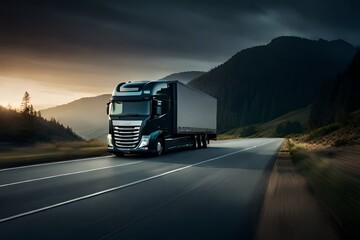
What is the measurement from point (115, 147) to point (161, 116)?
9.90 ft

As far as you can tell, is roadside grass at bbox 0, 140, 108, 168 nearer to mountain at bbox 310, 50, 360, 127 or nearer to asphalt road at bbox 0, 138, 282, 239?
asphalt road at bbox 0, 138, 282, 239

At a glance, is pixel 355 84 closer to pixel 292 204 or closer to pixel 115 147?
pixel 115 147

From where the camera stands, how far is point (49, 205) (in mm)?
8367

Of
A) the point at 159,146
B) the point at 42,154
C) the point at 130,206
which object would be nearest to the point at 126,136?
the point at 159,146

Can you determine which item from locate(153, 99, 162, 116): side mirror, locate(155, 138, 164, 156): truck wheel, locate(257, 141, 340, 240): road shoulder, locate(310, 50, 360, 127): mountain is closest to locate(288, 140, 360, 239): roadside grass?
locate(257, 141, 340, 240): road shoulder

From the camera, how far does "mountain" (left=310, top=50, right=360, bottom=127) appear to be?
460 feet

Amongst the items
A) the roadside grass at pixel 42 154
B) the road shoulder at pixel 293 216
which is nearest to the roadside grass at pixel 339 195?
the road shoulder at pixel 293 216

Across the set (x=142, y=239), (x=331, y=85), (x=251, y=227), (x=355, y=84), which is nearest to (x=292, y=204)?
(x=251, y=227)

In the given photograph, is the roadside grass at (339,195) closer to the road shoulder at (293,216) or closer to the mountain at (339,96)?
the road shoulder at (293,216)

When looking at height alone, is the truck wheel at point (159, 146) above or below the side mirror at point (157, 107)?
below

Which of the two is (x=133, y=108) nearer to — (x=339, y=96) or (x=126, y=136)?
(x=126, y=136)

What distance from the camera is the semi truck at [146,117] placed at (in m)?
23.3

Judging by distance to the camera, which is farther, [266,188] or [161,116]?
[161,116]

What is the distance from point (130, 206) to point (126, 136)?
15307 mm
